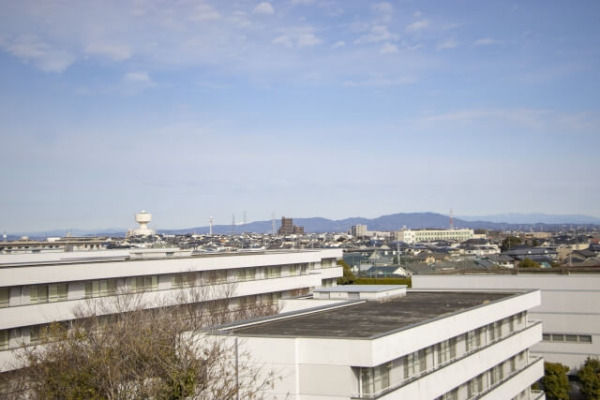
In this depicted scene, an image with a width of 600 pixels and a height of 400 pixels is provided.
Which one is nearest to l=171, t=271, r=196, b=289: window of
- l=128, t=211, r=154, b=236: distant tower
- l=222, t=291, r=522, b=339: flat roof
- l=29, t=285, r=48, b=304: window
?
l=29, t=285, r=48, b=304: window

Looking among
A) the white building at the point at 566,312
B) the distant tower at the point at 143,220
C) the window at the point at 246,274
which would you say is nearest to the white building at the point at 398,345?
the white building at the point at 566,312

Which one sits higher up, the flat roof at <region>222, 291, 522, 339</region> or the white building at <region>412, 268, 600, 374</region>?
the flat roof at <region>222, 291, 522, 339</region>

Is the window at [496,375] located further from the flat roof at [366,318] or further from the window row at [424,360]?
the flat roof at [366,318]

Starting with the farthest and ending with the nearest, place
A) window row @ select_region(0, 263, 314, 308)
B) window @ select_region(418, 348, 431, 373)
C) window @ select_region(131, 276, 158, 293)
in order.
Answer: window @ select_region(131, 276, 158, 293), window row @ select_region(0, 263, 314, 308), window @ select_region(418, 348, 431, 373)

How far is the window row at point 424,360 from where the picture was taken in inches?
886

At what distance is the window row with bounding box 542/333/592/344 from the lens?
45.3 m

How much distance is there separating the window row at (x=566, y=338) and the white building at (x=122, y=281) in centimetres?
2069

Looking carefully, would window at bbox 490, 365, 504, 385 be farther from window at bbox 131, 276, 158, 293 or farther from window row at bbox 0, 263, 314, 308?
window at bbox 131, 276, 158, 293

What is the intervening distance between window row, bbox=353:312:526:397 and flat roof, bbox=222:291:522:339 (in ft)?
3.82

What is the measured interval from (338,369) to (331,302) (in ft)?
42.3

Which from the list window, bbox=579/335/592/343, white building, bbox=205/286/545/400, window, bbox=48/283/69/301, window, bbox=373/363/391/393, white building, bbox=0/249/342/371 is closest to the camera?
white building, bbox=205/286/545/400

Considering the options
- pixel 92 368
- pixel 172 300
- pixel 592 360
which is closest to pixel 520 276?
pixel 592 360

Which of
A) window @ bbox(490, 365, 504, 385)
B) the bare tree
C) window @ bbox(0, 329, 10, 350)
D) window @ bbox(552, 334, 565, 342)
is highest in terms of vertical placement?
the bare tree

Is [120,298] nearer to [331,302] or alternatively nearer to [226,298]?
[226,298]
